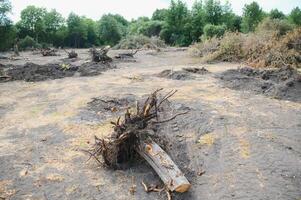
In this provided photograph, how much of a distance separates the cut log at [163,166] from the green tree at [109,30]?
3853cm

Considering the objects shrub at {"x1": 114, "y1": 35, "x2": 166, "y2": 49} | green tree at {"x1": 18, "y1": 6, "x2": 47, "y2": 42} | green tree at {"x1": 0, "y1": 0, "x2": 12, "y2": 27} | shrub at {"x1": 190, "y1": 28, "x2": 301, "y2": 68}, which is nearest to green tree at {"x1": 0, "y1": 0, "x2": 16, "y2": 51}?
green tree at {"x1": 0, "y1": 0, "x2": 12, "y2": 27}

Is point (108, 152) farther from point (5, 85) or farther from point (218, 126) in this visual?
point (5, 85)

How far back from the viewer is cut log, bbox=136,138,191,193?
18.4 feet

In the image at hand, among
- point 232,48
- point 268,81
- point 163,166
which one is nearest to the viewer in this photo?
point 163,166

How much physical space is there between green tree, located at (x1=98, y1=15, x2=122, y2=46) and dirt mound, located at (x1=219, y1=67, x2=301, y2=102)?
31479 millimetres

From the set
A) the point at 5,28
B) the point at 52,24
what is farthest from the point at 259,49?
the point at 52,24

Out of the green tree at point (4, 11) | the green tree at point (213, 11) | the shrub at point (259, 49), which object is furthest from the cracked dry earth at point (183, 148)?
the green tree at point (213, 11)

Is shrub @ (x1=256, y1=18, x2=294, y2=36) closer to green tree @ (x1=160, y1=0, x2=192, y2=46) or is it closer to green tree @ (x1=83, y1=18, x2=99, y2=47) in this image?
green tree @ (x1=160, y1=0, x2=192, y2=46)

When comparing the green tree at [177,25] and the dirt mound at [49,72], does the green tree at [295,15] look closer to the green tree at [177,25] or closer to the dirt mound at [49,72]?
the green tree at [177,25]

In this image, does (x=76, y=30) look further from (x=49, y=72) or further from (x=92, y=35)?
(x=49, y=72)

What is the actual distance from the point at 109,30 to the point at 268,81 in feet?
111

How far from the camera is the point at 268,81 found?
467 inches

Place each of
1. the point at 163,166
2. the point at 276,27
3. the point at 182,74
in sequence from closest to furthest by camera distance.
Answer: the point at 163,166, the point at 182,74, the point at 276,27

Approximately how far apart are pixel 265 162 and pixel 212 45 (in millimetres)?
14541
